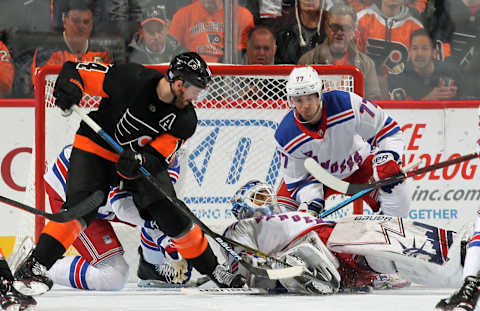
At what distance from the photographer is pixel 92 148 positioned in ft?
10.0

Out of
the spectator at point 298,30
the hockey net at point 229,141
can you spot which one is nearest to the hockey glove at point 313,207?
the hockey net at point 229,141

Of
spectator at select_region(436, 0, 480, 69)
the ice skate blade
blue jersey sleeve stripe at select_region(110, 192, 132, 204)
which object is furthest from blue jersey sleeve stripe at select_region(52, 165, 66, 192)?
spectator at select_region(436, 0, 480, 69)

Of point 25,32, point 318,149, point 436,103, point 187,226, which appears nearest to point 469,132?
point 436,103

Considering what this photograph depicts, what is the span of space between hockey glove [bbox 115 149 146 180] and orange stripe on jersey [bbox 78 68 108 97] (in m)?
0.28

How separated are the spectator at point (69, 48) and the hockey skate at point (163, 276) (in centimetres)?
129

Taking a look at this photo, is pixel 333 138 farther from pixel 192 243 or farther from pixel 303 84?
pixel 192 243

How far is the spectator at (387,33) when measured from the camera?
4633 millimetres

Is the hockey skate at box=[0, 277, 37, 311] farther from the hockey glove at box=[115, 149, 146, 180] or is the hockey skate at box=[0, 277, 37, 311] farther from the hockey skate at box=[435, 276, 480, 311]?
the hockey skate at box=[435, 276, 480, 311]

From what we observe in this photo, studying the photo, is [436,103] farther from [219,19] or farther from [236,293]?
[236,293]

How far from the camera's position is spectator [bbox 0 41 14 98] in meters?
4.43

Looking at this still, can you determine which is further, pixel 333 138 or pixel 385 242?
pixel 333 138

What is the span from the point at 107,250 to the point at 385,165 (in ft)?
4.20

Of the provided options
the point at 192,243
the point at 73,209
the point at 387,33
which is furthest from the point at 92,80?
the point at 387,33

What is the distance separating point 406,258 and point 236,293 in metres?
0.68
